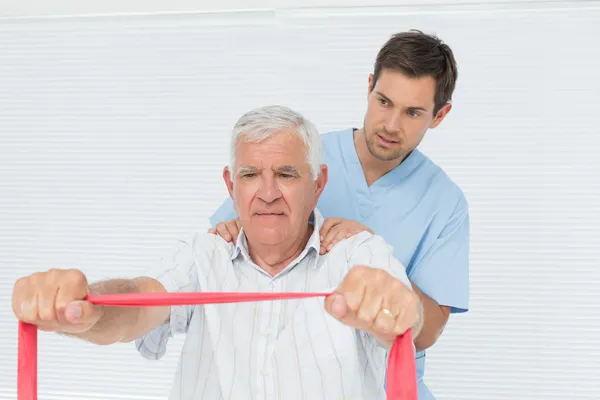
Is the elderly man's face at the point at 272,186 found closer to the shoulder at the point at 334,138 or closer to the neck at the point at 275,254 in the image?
the neck at the point at 275,254

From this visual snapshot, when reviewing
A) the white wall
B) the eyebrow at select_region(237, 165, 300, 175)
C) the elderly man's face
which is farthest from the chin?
the white wall

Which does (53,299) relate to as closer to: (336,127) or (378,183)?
(378,183)

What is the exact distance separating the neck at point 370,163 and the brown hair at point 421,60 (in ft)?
0.48

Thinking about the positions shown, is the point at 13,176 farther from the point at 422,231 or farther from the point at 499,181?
the point at 422,231

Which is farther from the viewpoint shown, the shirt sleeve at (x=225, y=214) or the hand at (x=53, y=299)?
the shirt sleeve at (x=225, y=214)

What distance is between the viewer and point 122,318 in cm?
129

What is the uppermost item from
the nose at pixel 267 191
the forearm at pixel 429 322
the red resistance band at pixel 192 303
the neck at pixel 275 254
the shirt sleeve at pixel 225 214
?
the nose at pixel 267 191

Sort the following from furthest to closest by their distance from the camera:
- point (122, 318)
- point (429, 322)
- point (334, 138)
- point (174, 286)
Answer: point (334, 138) → point (429, 322) → point (174, 286) → point (122, 318)

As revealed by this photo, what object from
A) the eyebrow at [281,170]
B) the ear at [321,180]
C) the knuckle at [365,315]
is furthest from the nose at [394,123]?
the knuckle at [365,315]

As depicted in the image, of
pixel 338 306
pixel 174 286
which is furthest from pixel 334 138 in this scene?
pixel 338 306

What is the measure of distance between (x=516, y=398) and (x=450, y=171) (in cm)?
92

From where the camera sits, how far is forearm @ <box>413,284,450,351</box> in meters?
1.71

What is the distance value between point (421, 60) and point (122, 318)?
0.90 meters

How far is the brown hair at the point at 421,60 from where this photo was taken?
5.91ft
